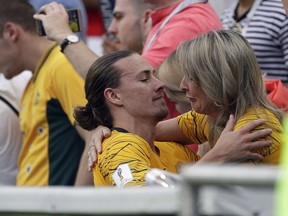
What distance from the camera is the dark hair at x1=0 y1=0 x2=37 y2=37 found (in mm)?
5688

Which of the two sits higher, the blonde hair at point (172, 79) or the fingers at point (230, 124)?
the fingers at point (230, 124)

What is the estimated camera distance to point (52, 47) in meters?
5.51

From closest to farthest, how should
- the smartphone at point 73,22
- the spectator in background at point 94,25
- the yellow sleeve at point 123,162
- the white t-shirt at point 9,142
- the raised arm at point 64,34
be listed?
1. the yellow sleeve at point 123,162
2. the raised arm at point 64,34
3. the smartphone at point 73,22
4. the white t-shirt at point 9,142
5. the spectator in background at point 94,25

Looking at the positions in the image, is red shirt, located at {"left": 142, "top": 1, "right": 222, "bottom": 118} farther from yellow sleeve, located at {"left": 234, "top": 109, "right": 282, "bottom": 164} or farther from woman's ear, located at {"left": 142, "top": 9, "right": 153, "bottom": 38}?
yellow sleeve, located at {"left": 234, "top": 109, "right": 282, "bottom": 164}

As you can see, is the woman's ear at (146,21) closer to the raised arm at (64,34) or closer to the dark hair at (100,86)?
the raised arm at (64,34)

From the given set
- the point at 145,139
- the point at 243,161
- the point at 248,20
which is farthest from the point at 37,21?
the point at 243,161

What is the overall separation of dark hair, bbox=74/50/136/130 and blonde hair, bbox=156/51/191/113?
28 cm

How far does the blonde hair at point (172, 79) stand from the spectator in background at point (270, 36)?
1.81 ft

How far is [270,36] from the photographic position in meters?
4.70

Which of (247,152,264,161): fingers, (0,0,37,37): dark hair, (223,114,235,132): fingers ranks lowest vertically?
(0,0,37,37): dark hair

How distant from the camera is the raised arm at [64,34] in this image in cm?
494

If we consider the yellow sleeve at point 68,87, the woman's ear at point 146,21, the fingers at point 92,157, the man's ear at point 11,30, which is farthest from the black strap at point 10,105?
the fingers at point 92,157

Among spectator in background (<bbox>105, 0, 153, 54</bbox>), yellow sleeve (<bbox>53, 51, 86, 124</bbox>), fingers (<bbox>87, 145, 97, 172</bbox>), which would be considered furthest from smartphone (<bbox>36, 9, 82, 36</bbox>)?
fingers (<bbox>87, 145, 97, 172</bbox>)

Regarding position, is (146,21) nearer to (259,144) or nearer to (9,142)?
(9,142)
